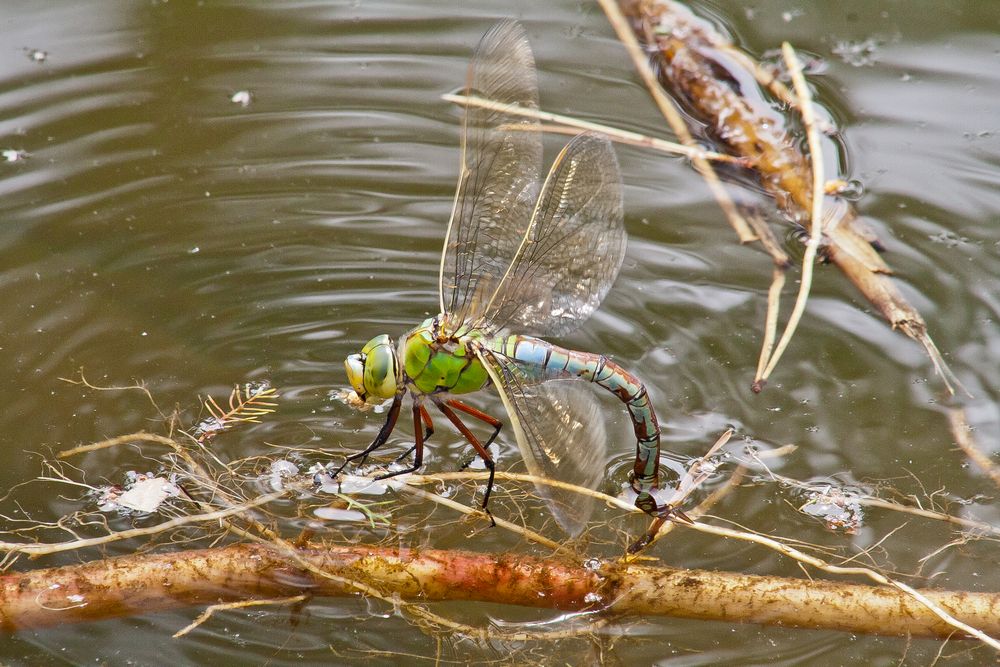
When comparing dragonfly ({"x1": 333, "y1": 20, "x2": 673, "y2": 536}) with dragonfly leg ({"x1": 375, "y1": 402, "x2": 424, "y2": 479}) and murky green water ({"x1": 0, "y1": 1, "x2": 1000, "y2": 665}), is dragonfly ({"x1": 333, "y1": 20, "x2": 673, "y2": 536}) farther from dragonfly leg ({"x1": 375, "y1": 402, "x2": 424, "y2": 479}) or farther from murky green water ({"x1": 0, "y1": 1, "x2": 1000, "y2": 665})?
murky green water ({"x1": 0, "y1": 1, "x2": 1000, "y2": 665})

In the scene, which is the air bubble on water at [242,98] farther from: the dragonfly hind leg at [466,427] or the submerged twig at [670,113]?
the dragonfly hind leg at [466,427]

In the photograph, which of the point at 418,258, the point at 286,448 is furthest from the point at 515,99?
the point at 286,448

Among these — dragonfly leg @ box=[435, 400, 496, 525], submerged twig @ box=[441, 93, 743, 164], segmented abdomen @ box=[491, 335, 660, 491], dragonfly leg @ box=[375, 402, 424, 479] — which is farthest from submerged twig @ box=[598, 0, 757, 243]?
dragonfly leg @ box=[375, 402, 424, 479]

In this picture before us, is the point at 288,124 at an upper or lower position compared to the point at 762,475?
upper

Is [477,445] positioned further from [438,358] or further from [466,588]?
[466,588]

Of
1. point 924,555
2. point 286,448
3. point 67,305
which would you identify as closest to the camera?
point 924,555

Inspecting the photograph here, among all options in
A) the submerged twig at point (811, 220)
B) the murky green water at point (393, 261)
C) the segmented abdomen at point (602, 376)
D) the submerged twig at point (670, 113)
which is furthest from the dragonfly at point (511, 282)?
the submerged twig at point (670, 113)

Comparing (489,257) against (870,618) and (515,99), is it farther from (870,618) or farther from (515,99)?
(870,618)
